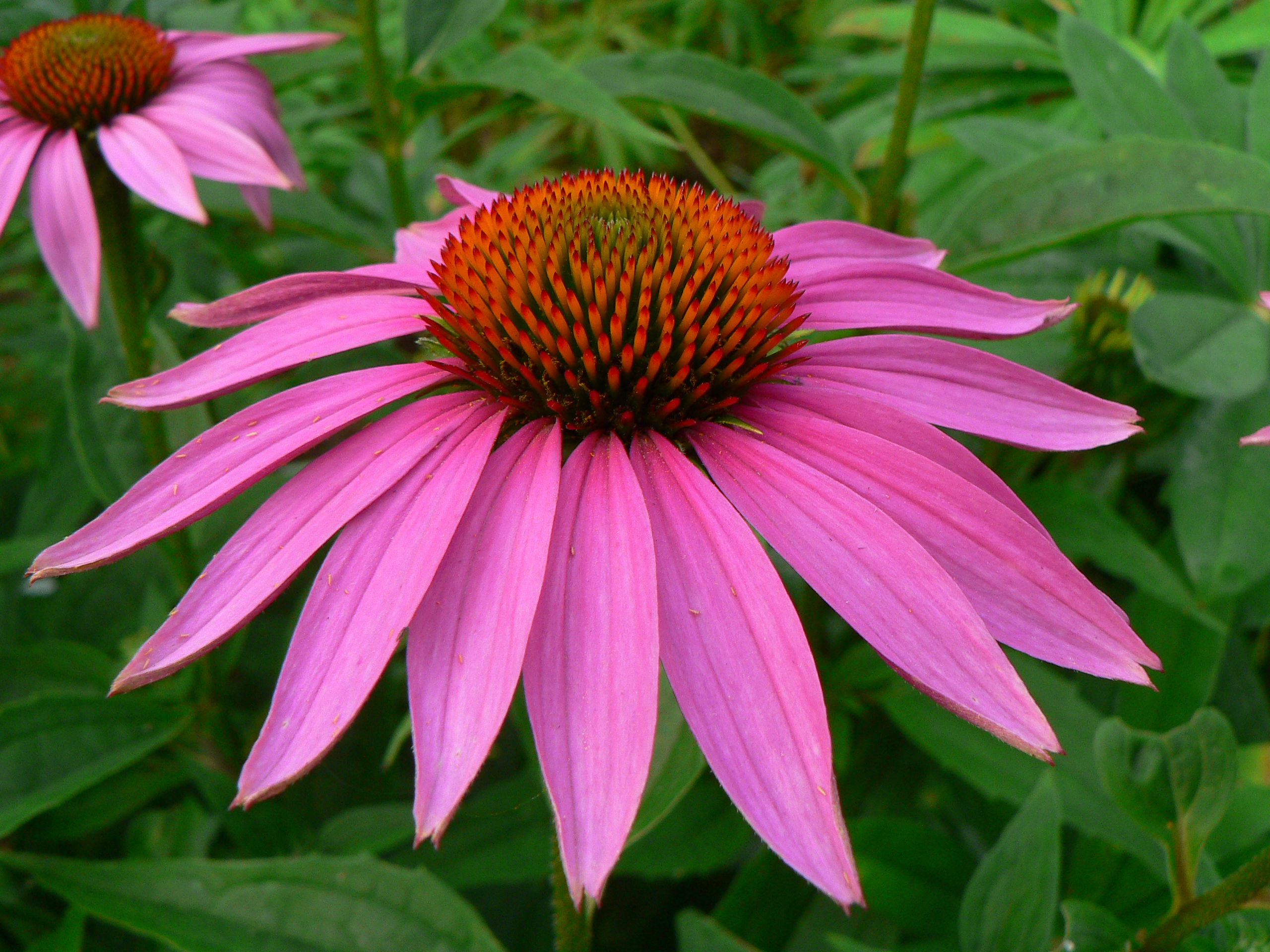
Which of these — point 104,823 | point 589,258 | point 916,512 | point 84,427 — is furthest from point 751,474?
point 104,823

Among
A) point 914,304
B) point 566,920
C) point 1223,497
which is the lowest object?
point 566,920

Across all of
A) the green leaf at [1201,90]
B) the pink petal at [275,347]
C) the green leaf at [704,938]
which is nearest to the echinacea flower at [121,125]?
the pink petal at [275,347]

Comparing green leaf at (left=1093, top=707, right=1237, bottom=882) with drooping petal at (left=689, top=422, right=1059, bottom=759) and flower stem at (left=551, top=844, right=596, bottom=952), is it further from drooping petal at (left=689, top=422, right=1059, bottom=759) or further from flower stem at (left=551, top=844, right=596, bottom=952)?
flower stem at (left=551, top=844, right=596, bottom=952)

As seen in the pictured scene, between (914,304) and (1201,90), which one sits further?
(1201,90)

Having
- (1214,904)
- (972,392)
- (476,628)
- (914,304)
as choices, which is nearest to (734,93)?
(914,304)

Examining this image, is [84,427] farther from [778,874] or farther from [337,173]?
[337,173]

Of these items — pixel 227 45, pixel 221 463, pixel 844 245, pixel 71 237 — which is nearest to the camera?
pixel 221 463

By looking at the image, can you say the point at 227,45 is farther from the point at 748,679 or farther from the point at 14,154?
the point at 748,679
